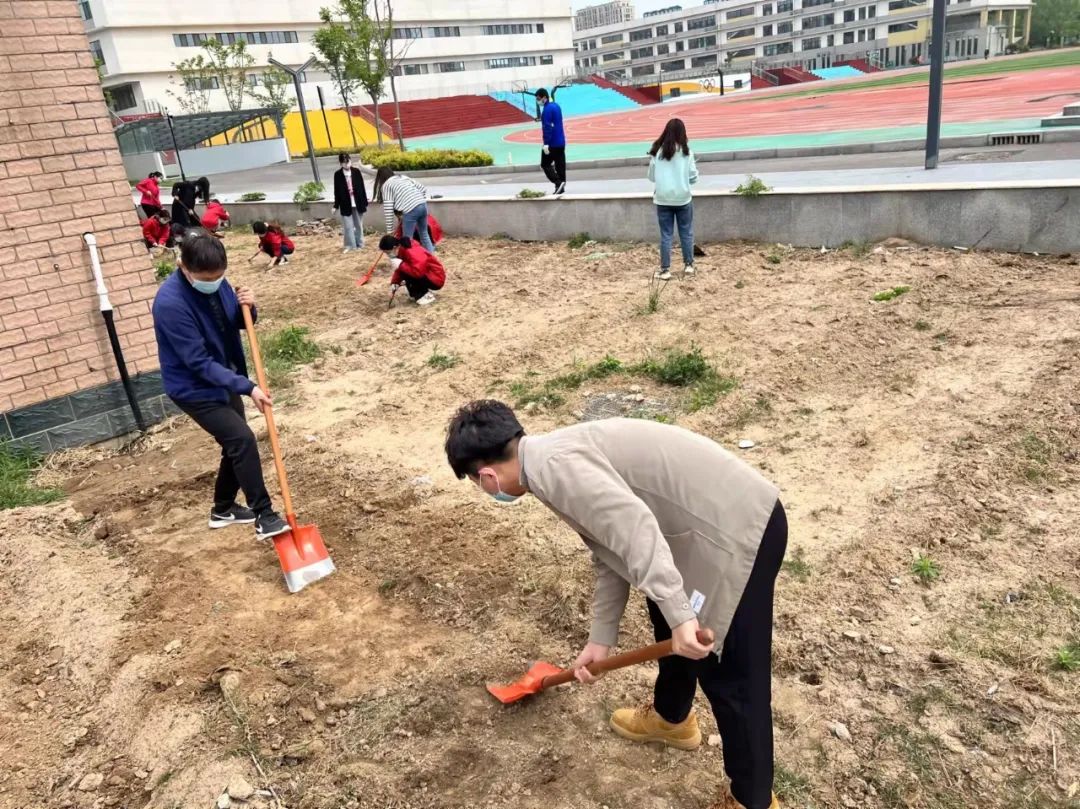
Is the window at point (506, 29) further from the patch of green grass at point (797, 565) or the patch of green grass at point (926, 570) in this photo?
the patch of green grass at point (926, 570)

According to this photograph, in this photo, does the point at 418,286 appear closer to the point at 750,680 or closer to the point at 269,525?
the point at 269,525

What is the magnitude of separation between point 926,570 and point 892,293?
357 cm

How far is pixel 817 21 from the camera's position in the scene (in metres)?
70.2

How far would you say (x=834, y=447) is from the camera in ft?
14.6

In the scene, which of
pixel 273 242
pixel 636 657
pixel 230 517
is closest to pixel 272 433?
pixel 230 517

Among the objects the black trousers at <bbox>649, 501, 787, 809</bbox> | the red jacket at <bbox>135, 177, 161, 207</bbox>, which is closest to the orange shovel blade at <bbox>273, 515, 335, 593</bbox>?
the black trousers at <bbox>649, 501, 787, 809</bbox>

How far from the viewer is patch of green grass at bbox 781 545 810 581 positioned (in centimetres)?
344

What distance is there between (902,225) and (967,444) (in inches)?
150

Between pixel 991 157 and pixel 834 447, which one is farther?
pixel 991 157

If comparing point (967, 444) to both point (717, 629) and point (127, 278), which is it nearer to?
point (717, 629)

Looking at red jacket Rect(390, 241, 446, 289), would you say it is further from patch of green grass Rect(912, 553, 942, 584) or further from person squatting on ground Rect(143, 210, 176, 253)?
person squatting on ground Rect(143, 210, 176, 253)

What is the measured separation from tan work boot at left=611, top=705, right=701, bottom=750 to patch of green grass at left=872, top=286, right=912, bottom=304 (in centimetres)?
460

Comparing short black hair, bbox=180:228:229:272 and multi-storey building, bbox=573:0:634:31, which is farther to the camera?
multi-storey building, bbox=573:0:634:31

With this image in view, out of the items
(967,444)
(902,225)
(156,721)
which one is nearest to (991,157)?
(902,225)
